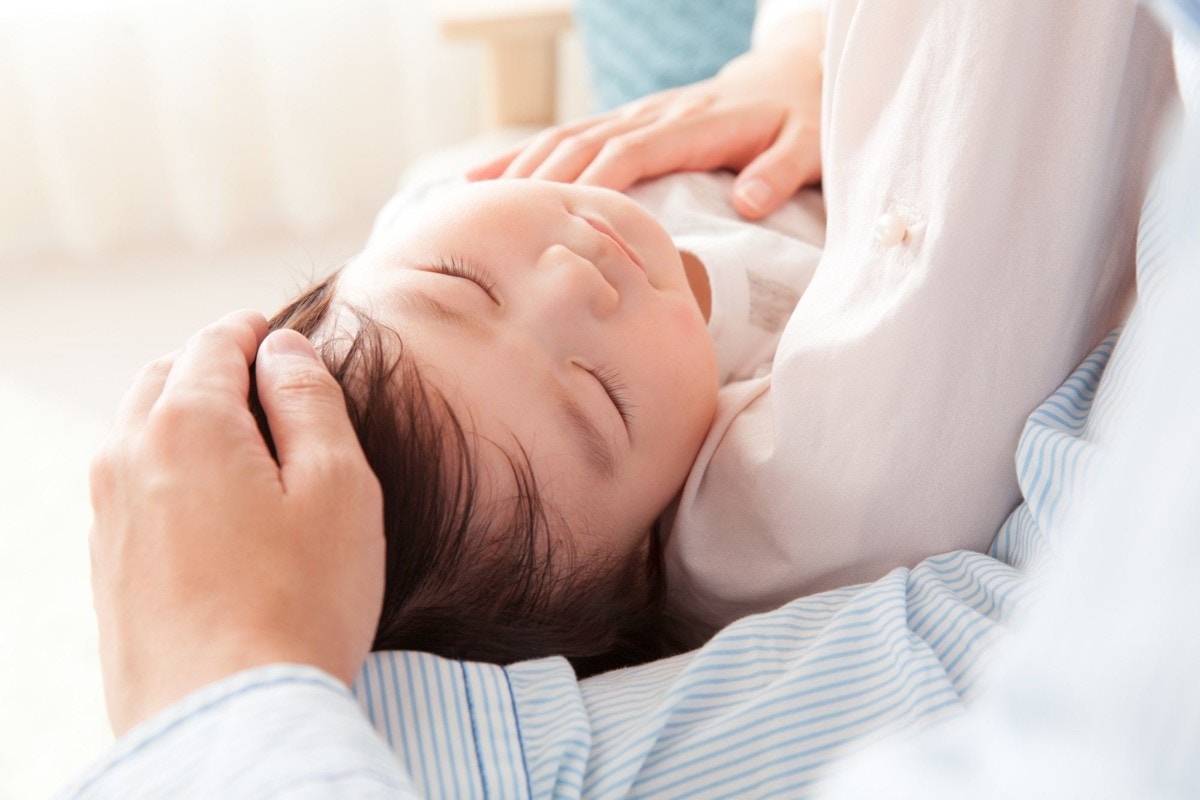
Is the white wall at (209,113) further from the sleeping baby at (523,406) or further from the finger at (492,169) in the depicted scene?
the sleeping baby at (523,406)

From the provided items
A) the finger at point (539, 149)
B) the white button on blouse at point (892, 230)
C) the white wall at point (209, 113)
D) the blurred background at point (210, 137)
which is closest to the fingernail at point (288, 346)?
the white button on blouse at point (892, 230)

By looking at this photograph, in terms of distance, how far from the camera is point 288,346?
60cm

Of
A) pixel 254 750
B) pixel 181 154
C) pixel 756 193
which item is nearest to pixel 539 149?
pixel 756 193

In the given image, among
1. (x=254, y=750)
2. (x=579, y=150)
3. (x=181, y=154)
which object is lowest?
(x=181, y=154)

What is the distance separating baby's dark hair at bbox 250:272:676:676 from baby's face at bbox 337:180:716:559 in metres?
0.01

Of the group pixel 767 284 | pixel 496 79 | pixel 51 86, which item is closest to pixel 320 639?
pixel 767 284

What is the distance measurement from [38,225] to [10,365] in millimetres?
475

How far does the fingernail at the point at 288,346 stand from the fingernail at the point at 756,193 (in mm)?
513

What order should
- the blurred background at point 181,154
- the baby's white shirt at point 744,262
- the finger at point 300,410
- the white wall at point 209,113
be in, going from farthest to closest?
1. the white wall at point 209,113
2. the blurred background at point 181,154
3. the baby's white shirt at point 744,262
4. the finger at point 300,410

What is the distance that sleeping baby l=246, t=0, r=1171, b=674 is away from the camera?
0.62 meters

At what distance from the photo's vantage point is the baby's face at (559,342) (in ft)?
Answer: 2.24

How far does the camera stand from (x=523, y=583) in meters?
0.68

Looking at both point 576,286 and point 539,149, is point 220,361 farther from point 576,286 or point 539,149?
point 539,149

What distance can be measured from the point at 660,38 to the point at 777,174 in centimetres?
52
